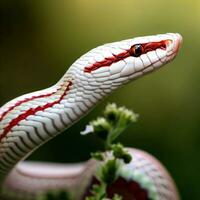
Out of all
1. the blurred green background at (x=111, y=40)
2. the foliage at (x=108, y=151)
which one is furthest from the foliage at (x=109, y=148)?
the blurred green background at (x=111, y=40)

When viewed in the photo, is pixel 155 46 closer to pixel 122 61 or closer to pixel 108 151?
pixel 122 61

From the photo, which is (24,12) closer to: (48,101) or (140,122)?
(140,122)

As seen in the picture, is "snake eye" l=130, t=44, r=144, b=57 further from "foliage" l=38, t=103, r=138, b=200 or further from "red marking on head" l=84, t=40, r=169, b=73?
"foliage" l=38, t=103, r=138, b=200

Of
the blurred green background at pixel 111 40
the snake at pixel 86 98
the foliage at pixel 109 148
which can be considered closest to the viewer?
the foliage at pixel 109 148

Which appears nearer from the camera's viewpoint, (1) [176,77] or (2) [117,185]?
(2) [117,185]

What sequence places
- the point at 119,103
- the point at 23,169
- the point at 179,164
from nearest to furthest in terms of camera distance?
the point at 23,169
the point at 179,164
the point at 119,103

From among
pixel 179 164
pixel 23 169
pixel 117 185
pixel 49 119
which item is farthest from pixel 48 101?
pixel 179 164

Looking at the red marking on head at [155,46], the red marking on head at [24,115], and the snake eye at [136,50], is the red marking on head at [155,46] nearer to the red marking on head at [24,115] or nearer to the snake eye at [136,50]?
the snake eye at [136,50]
